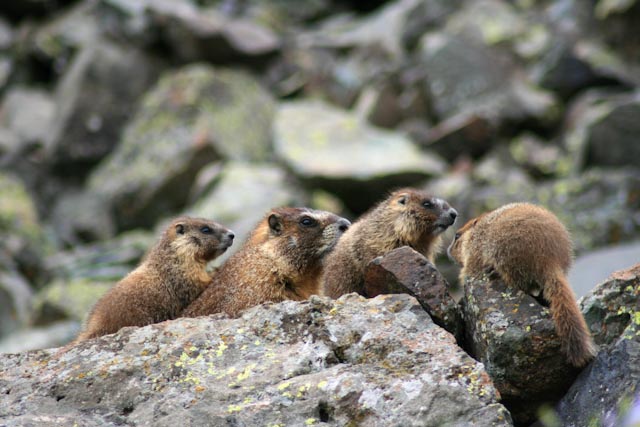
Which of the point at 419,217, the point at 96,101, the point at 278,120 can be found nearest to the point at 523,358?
the point at 419,217

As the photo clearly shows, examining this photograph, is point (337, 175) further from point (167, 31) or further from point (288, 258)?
point (288, 258)

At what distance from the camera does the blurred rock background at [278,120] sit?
936 inches

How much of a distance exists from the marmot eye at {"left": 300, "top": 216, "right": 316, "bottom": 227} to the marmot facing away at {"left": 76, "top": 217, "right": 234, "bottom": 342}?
120cm

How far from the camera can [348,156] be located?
26281mm

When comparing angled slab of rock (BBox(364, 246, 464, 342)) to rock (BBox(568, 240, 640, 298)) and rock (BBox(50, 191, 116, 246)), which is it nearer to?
rock (BBox(568, 240, 640, 298))

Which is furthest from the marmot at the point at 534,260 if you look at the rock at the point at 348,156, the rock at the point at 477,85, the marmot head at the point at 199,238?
the rock at the point at 477,85

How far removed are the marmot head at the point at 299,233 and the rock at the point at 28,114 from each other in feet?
77.1

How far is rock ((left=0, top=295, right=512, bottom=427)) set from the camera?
23.4 feet

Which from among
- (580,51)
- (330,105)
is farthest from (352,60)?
(580,51)

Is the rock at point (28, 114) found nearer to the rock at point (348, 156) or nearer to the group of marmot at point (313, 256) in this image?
the rock at point (348, 156)

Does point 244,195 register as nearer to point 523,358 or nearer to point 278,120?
point 278,120

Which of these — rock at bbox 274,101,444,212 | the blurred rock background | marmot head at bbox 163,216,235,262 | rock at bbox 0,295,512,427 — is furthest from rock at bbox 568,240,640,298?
rock at bbox 0,295,512,427

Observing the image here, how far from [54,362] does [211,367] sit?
1.37 metres

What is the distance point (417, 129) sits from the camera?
A: 2862cm
